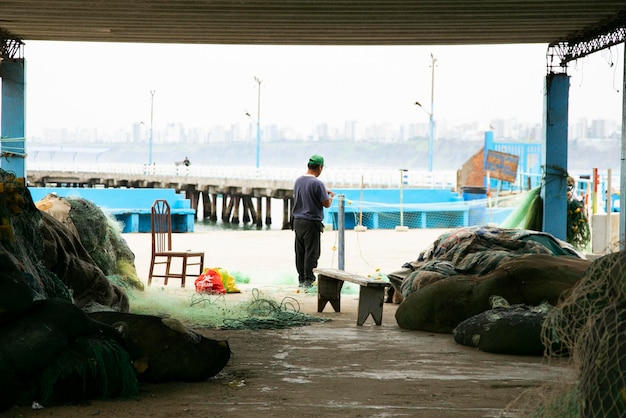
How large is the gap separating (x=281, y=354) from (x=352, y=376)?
104cm

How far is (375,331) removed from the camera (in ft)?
27.3

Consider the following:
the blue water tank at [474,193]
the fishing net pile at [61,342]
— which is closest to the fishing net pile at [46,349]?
the fishing net pile at [61,342]

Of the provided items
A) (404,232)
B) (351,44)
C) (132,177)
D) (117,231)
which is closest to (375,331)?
(117,231)

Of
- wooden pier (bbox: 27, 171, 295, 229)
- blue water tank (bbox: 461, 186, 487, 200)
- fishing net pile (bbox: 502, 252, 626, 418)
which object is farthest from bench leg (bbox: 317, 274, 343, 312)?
wooden pier (bbox: 27, 171, 295, 229)

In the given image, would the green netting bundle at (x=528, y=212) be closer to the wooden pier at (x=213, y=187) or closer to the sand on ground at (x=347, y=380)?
the sand on ground at (x=347, y=380)

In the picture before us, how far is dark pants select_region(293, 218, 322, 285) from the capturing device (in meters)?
11.6

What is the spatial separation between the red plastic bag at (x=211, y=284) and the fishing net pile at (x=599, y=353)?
7616 mm

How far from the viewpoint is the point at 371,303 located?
28.6 ft

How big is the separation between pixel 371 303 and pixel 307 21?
12.2ft

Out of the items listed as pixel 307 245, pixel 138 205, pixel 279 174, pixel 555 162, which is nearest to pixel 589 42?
pixel 555 162

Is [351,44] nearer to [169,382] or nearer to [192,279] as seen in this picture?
[192,279]

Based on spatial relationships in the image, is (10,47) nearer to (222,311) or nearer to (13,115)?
(13,115)

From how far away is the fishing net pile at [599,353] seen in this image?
3.27 m

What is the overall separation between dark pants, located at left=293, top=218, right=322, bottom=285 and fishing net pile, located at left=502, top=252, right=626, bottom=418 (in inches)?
298
